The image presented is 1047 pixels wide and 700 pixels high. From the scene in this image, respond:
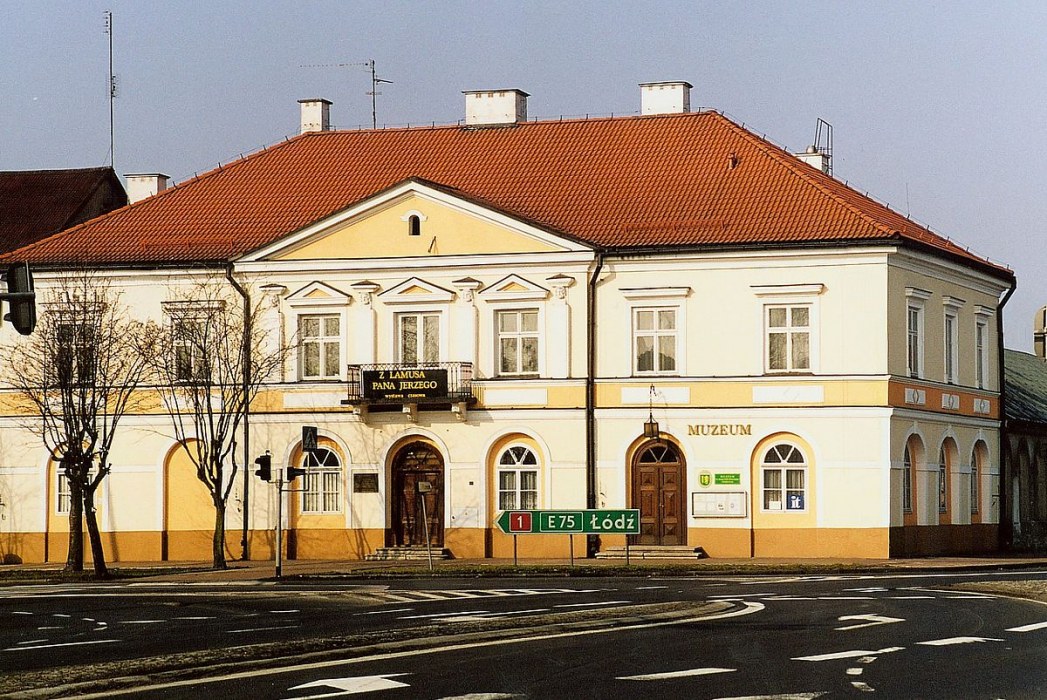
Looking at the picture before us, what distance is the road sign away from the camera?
39.2 meters

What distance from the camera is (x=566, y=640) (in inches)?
734

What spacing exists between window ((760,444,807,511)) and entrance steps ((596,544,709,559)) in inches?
79.4

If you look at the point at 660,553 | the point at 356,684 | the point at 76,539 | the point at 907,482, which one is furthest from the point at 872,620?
the point at 76,539

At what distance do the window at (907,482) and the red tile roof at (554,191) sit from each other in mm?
5311

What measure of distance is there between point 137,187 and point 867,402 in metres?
23.0

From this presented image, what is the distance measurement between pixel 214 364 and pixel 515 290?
784 cm

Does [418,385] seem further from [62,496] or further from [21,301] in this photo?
[21,301]

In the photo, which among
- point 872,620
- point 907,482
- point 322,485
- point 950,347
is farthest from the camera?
point 950,347

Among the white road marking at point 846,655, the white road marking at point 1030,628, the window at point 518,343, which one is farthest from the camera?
the window at point 518,343

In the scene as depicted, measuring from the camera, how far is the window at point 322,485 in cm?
4541

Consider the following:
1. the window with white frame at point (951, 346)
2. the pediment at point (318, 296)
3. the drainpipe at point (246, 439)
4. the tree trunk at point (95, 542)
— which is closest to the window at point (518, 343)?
the pediment at point (318, 296)

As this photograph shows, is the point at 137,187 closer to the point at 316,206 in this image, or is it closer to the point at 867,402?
the point at 316,206

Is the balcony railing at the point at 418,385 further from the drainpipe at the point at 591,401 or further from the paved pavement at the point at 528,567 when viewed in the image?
the paved pavement at the point at 528,567

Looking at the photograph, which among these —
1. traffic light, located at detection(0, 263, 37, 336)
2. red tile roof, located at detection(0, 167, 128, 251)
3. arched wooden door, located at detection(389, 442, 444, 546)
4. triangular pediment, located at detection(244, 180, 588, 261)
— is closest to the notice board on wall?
arched wooden door, located at detection(389, 442, 444, 546)
